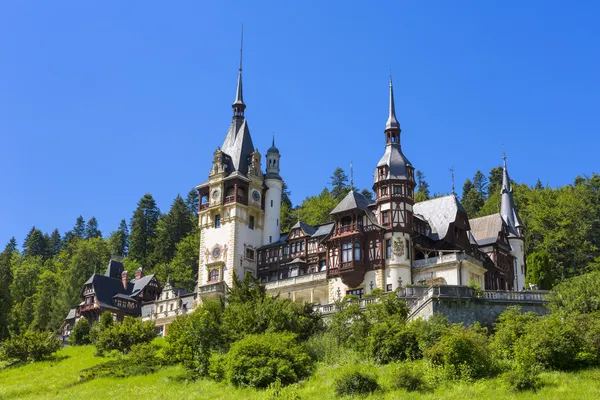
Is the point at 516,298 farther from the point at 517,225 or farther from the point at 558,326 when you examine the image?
the point at 517,225

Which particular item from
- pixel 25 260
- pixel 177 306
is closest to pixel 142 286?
pixel 177 306

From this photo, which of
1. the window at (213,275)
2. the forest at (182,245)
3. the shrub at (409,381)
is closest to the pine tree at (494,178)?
the forest at (182,245)

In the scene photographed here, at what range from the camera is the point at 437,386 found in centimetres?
3588

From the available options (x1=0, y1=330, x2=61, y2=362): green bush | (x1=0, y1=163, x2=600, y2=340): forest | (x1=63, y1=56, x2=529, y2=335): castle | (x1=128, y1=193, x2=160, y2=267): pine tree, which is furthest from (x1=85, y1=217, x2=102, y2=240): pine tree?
(x1=0, y1=330, x2=61, y2=362): green bush

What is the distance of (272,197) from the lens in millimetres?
77500

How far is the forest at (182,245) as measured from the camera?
265 feet

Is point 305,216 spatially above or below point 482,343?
above

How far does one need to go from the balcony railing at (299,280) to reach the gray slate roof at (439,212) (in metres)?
9.78

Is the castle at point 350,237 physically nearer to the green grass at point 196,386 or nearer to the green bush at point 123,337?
the green bush at point 123,337

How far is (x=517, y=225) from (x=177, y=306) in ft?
111

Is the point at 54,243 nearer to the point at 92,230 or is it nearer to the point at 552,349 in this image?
the point at 92,230

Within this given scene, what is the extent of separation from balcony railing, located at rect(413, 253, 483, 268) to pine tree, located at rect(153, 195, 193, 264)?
54258 mm

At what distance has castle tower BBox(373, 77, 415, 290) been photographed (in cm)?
6169

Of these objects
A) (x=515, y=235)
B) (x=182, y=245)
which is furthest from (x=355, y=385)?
(x=182, y=245)
